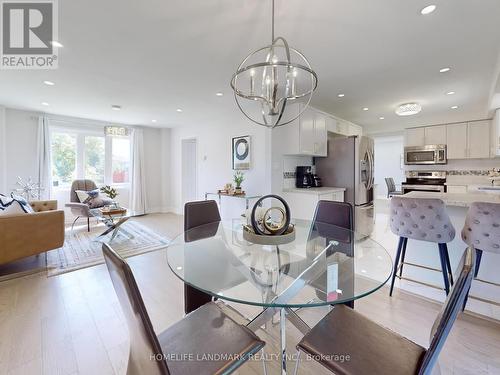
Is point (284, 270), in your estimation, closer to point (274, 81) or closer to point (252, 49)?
point (274, 81)

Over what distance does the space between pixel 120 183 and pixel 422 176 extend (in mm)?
7590

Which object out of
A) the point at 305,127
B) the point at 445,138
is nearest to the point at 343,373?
the point at 305,127

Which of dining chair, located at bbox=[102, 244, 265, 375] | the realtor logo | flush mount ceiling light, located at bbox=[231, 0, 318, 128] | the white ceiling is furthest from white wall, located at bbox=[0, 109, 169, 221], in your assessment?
dining chair, located at bbox=[102, 244, 265, 375]

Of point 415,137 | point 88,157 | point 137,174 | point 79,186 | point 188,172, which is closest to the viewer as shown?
point 79,186

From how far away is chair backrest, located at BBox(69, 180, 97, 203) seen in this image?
488 centimetres

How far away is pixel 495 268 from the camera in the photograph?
201cm

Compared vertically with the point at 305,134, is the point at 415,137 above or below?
above

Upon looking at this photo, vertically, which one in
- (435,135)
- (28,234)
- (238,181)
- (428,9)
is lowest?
(28,234)

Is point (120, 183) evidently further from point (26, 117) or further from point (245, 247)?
point (245, 247)

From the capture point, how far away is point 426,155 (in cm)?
511

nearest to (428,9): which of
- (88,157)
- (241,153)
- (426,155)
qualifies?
(241,153)

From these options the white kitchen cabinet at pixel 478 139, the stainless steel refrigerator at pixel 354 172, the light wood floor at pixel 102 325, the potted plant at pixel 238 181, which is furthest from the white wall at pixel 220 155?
the white kitchen cabinet at pixel 478 139

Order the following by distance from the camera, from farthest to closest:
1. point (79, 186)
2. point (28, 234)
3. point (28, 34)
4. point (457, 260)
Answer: point (79, 186) < point (28, 234) < point (457, 260) < point (28, 34)

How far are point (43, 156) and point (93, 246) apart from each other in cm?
268
